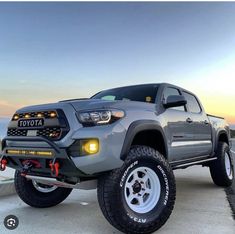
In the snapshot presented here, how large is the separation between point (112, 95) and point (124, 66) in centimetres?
584

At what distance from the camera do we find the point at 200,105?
7137 millimetres

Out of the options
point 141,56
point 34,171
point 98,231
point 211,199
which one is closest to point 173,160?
point 211,199

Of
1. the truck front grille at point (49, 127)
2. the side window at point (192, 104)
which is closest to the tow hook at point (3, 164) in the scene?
the truck front grille at point (49, 127)

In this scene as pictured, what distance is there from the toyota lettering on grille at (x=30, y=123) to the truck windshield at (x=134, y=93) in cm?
159

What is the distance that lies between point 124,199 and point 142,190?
17.5 inches

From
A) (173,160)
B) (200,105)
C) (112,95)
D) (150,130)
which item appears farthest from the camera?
(200,105)

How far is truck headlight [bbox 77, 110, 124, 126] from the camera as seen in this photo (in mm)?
4102

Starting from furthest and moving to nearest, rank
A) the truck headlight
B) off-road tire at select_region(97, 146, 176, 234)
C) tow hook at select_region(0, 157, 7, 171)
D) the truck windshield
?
the truck windshield < tow hook at select_region(0, 157, 7, 171) < the truck headlight < off-road tire at select_region(97, 146, 176, 234)

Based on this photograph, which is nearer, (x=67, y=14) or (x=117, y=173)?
(x=117, y=173)

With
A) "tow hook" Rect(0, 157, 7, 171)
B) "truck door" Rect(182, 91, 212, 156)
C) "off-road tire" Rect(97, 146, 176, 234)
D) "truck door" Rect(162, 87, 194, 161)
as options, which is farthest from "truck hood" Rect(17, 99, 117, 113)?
"truck door" Rect(182, 91, 212, 156)

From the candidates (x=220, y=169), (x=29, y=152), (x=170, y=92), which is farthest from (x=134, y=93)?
(x=220, y=169)

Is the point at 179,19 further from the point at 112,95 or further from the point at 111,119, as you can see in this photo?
the point at 111,119

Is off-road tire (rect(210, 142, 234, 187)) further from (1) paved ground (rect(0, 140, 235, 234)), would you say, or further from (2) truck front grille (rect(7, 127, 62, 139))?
(2) truck front grille (rect(7, 127, 62, 139))

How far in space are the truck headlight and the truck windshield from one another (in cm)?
145
